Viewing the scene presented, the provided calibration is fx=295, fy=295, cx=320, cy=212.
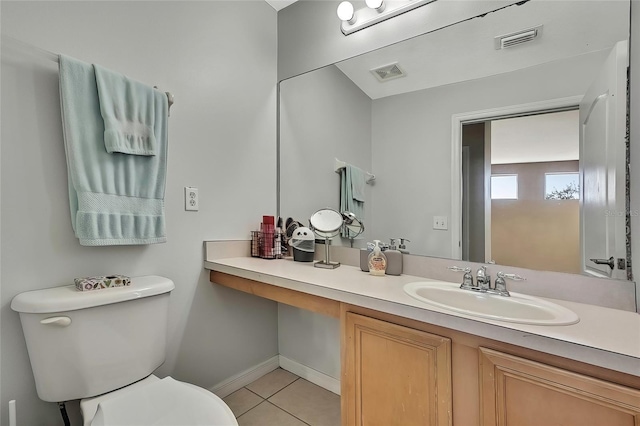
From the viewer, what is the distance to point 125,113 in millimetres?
1206

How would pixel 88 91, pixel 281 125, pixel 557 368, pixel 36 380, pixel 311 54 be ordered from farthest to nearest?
pixel 281 125, pixel 311 54, pixel 88 91, pixel 36 380, pixel 557 368

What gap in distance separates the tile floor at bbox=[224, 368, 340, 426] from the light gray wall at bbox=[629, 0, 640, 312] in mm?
1387

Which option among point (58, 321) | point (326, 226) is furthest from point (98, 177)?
point (326, 226)

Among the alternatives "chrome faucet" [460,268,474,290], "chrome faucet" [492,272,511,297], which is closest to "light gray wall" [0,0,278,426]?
"chrome faucet" [460,268,474,290]

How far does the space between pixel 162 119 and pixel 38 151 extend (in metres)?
0.45

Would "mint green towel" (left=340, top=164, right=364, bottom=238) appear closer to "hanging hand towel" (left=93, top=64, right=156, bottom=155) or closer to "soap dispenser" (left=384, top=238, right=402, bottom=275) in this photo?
"soap dispenser" (left=384, top=238, right=402, bottom=275)

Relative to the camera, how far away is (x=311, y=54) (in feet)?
6.06

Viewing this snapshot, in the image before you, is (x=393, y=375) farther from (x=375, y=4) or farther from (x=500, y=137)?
(x=375, y=4)

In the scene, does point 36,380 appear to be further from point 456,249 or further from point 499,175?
point 499,175

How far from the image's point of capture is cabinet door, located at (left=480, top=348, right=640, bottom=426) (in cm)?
63

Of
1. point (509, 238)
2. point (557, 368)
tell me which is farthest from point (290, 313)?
point (557, 368)

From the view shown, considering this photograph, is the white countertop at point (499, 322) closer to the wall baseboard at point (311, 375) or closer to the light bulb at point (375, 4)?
the wall baseboard at point (311, 375)

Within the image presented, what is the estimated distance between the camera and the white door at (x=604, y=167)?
98 cm

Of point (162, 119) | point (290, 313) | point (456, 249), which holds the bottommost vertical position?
point (290, 313)
